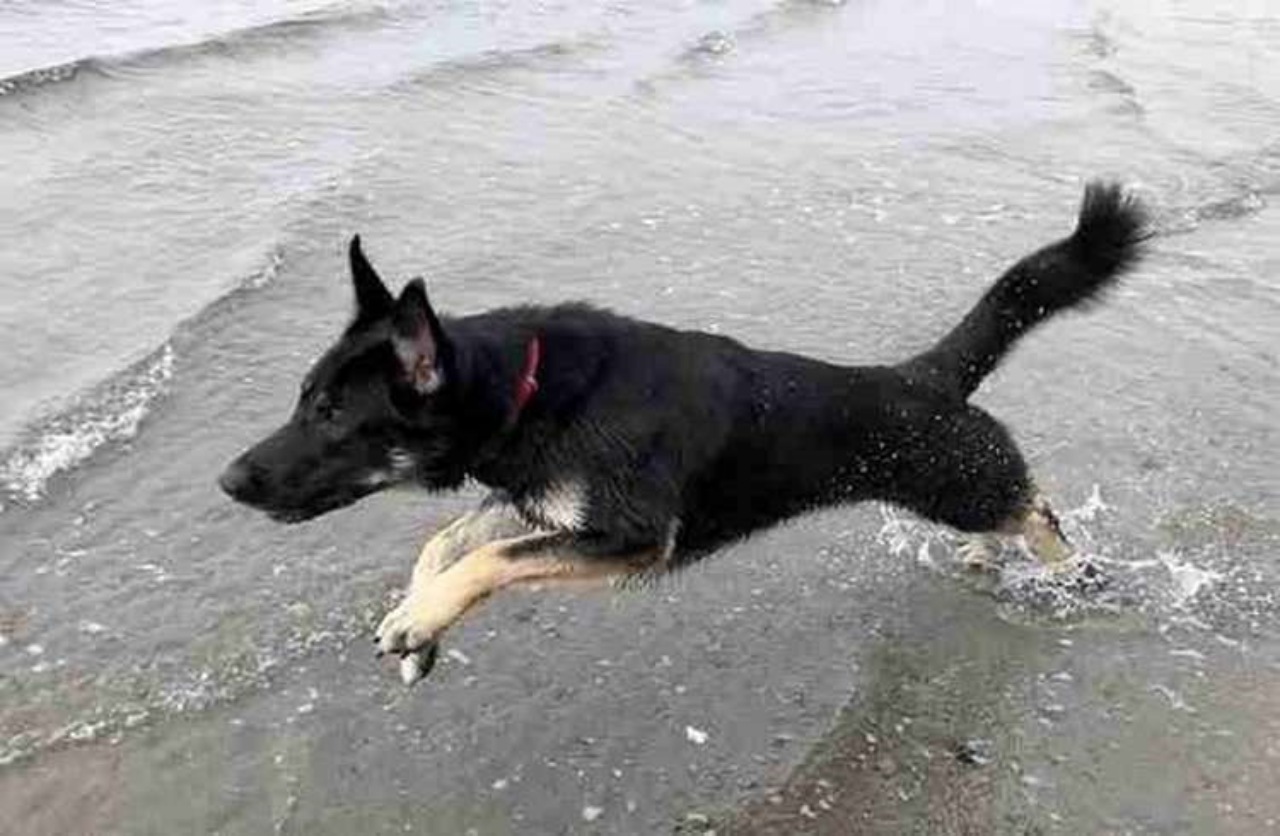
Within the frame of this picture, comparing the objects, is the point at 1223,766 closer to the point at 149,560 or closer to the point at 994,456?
the point at 994,456

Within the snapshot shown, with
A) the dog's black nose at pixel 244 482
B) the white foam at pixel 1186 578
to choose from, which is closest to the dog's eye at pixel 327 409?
the dog's black nose at pixel 244 482

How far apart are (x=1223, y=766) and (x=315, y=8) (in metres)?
12.8

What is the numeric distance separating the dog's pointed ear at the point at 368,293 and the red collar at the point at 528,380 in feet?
1.62

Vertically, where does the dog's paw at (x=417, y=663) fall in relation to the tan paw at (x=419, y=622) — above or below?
below

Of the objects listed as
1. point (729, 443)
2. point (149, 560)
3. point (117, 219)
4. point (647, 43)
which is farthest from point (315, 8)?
point (729, 443)

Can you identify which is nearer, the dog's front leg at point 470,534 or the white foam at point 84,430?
the dog's front leg at point 470,534

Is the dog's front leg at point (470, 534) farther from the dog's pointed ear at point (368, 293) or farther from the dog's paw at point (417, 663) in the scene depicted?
the dog's pointed ear at point (368, 293)

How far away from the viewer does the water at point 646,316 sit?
509 centimetres

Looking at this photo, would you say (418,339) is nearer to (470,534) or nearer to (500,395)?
(500,395)

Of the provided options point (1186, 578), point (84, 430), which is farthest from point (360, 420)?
point (1186, 578)

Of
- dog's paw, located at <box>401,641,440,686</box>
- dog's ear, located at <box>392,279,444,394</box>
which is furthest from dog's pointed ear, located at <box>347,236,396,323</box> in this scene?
dog's paw, located at <box>401,641,440,686</box>

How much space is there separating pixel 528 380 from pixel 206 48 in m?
10.3

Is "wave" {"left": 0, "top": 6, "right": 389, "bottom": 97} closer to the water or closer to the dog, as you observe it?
the water

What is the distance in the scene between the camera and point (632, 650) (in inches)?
226
